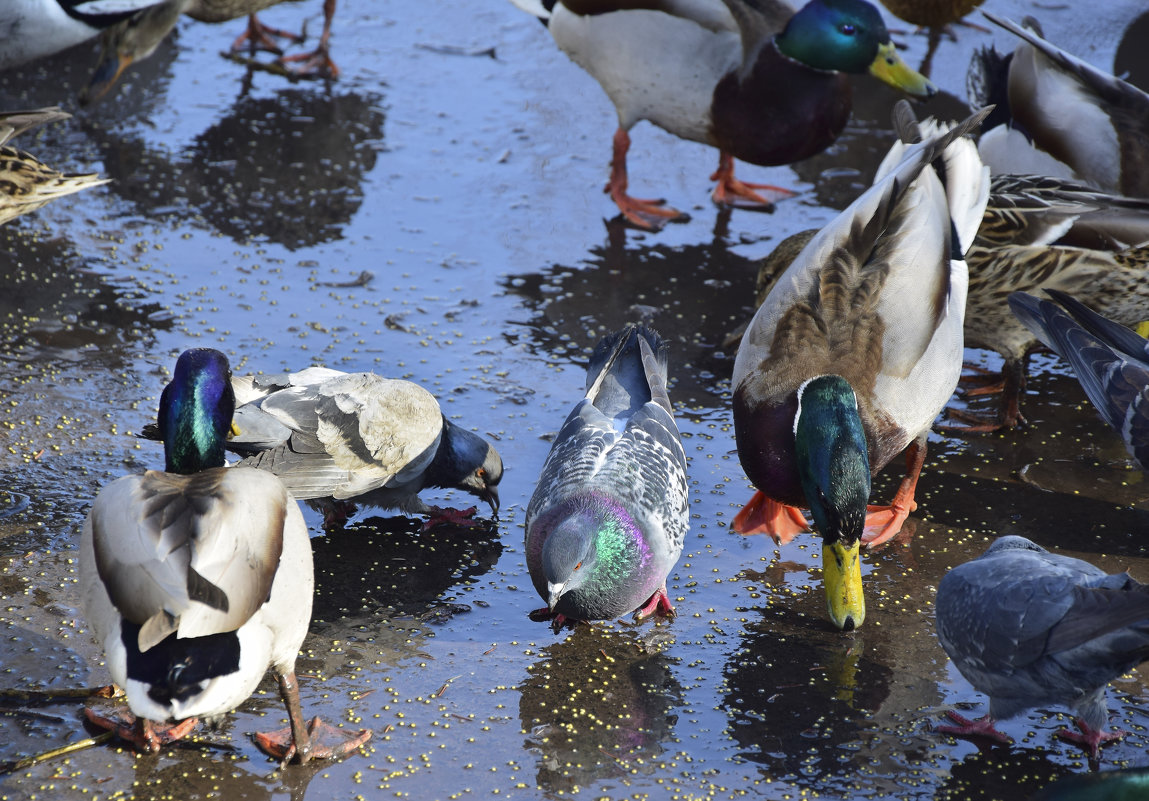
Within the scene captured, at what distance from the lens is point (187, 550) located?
10.1 feet

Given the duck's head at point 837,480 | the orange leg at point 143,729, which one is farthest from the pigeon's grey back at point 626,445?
the orange leg at point 143,729

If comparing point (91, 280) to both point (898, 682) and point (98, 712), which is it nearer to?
point (98, 712)

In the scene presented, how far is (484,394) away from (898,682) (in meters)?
2.22

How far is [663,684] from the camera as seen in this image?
12.2 feet

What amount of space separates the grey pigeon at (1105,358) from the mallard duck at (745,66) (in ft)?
7.18

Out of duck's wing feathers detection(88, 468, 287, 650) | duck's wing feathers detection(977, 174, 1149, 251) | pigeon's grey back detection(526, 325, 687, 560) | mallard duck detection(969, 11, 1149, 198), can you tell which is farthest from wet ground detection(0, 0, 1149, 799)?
mallard duck detection(969, 11, 1149, 198)

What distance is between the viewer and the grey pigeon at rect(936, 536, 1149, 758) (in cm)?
307

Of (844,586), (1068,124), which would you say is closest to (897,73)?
(1068,124)

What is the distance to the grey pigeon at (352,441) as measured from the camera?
13.6 feet

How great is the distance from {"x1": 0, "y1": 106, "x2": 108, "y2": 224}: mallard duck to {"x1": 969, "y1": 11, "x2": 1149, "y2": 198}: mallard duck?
4.31 meters

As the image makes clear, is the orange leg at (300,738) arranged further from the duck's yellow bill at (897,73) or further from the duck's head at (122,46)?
the duck's head at (122,46)

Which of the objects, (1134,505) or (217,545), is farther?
(1134,505)

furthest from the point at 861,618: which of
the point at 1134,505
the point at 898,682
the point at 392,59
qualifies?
the point at 392,59

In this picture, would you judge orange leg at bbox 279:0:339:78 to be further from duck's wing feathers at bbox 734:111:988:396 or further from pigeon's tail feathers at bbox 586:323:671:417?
duck's wing feathers at bbox 734:111:988:396
